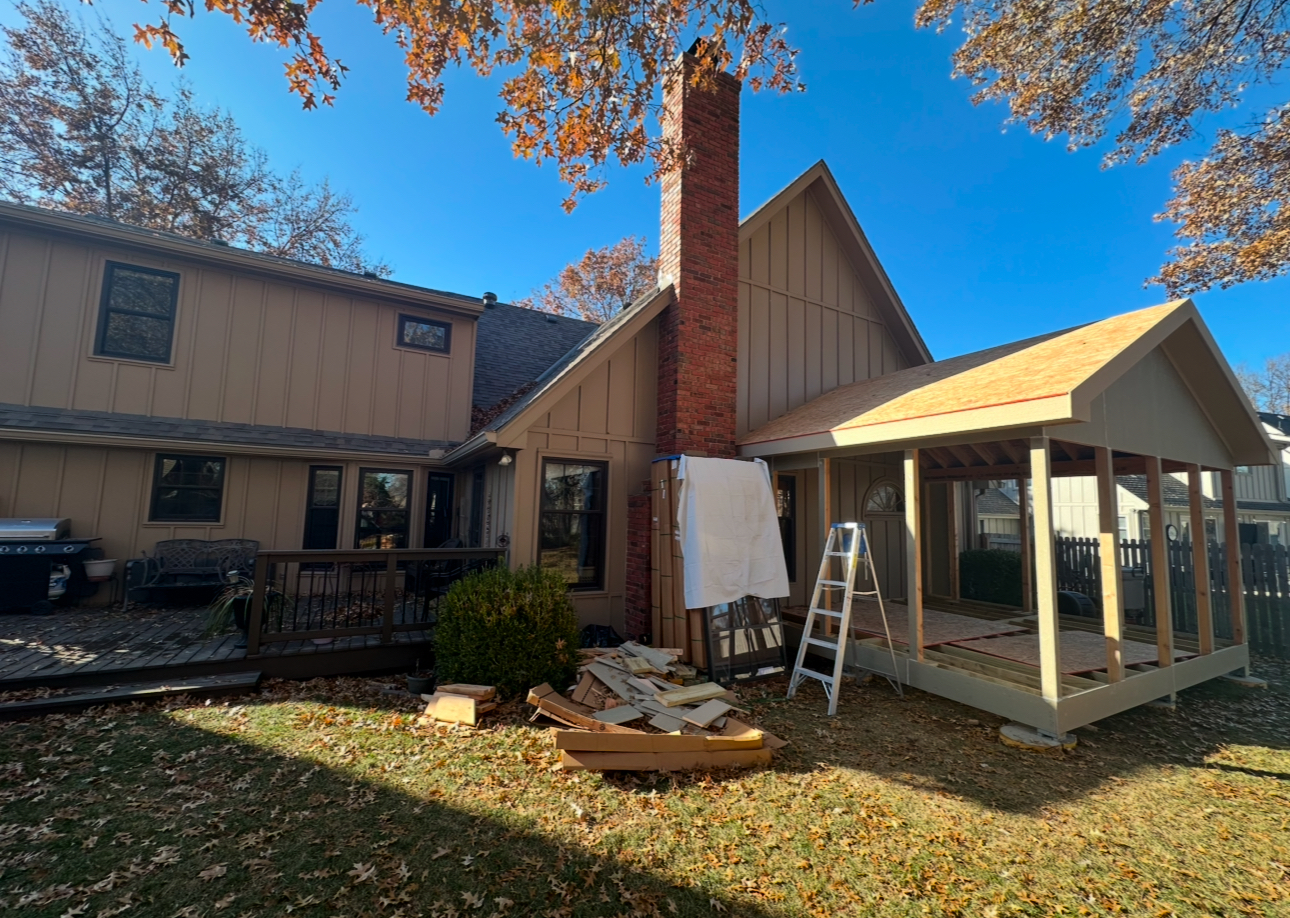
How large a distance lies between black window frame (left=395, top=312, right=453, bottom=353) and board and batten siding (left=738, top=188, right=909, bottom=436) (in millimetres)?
5764

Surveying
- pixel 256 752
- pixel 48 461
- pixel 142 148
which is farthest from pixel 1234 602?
pixel 142 148

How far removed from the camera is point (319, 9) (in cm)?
475

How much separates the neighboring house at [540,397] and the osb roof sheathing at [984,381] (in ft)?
0.19

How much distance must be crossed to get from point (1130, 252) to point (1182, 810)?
63.7 ft

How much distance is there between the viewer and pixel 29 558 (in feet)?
24.3

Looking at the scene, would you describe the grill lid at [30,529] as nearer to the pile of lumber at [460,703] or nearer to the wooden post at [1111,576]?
the pile of lumber at [460,703]

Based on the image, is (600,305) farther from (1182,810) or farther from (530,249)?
(1182,810)

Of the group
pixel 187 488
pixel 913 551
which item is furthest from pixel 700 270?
pixel 187 488

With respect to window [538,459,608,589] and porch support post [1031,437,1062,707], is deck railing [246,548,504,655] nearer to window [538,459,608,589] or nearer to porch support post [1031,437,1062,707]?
window [538,459,608,589]

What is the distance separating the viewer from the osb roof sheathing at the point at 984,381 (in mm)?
4820

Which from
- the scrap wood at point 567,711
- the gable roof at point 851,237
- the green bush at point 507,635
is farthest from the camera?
the gable roof at point 851,237

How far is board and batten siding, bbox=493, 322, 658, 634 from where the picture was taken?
7004mm

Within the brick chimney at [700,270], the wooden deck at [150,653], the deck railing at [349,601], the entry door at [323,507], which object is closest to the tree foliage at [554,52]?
the brick chimney at [700,270]

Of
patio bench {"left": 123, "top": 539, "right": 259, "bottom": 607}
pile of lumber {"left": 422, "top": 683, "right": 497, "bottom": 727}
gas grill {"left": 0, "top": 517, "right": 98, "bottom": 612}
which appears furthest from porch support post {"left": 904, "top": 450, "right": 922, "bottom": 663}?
gas grill {"left": 0, "top": 517, "right": 98, "bottom": 612}
